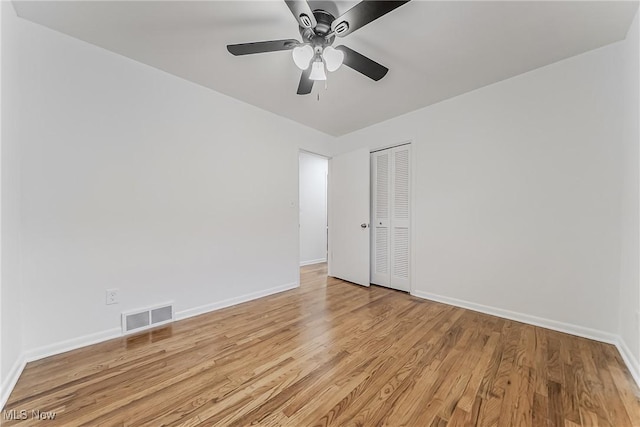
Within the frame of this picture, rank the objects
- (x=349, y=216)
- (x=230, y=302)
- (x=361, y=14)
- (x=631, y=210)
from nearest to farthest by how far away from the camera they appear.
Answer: (x=361, y=14), (x=631, y=210), (x=230, y=302), (x=349, y=216)

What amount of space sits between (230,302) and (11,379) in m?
1.55

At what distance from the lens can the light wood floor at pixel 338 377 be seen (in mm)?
1253

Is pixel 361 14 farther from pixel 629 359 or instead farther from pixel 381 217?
pixel 629 359

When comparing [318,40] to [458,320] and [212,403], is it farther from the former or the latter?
[458,320]

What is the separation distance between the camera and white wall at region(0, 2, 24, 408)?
1.45m

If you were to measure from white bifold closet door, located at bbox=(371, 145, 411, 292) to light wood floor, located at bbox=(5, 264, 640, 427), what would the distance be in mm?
1063

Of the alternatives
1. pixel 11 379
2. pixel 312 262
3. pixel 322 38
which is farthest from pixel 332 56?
pixel 312 262

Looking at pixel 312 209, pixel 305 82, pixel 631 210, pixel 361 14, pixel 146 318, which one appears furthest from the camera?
pixel 312 209

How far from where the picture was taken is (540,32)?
1798 millimetres

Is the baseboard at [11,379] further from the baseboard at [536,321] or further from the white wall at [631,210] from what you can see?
the white wall at [631,210]

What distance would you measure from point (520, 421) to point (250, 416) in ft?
4.46

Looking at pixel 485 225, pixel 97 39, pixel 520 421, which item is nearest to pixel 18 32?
pixel 97 39

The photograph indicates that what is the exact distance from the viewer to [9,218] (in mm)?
1541

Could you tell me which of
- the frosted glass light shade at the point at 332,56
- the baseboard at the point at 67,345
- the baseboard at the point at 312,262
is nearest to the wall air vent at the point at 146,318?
the baseboard at the point at 67,345
